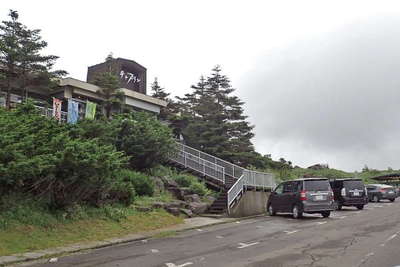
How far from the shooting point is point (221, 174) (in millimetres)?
25766

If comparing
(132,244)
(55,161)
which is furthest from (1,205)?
(132,244)

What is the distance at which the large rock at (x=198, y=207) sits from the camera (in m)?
20.6

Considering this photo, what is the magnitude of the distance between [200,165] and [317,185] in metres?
8.91

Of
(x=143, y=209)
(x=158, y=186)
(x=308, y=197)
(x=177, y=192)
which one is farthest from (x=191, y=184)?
(x=308, y=197)

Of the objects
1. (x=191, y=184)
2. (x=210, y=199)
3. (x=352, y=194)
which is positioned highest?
(x=191, y=184)

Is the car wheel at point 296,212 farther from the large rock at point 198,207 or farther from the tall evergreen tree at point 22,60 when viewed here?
the tall evergreen tree at point 22,60

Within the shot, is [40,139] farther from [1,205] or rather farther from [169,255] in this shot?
[169,255]

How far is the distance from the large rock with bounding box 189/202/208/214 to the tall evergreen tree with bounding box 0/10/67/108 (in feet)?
40.3

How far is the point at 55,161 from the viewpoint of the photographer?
39.7 ft

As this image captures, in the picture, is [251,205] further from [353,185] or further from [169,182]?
[353,185]

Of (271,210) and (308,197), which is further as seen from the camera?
(271,210)

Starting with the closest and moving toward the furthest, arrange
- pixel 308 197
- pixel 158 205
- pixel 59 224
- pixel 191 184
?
pixel 59 224 < pixel 158 205 < pixel 308 197 < pixel 191 184

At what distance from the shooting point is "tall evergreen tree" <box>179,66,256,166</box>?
37.5 meters

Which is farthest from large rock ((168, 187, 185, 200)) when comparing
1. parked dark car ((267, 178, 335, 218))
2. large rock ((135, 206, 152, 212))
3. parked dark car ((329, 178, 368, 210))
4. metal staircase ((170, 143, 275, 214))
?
parked dark car ((329, 178, 368, 210))
